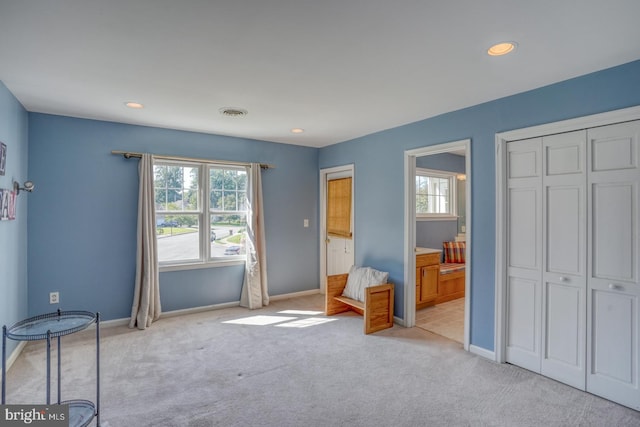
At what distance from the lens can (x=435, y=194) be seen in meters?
5.90

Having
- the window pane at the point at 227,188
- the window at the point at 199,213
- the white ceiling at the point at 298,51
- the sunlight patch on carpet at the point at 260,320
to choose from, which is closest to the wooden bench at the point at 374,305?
the sunlight patch on carpet at the point at 260,320

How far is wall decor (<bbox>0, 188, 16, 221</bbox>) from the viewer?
2.67 meters

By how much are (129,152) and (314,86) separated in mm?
2597

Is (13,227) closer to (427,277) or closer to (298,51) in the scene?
(298,51)

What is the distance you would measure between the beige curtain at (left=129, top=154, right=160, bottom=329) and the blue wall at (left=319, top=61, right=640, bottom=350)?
2.63 metres

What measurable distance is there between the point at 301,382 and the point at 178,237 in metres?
2.70

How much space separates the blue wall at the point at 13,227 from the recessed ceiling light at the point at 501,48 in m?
3.75

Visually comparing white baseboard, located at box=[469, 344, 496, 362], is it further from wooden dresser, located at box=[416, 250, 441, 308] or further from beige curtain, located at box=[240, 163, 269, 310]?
beige curtain, located at box=[240, 163, 269, 310]

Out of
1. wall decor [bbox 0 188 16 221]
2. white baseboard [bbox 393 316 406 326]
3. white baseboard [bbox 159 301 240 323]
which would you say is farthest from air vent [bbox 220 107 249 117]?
white baseboard [bbox 393 316 406 326]

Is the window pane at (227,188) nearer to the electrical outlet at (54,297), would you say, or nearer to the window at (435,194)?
the electrical outlet at (54,297)

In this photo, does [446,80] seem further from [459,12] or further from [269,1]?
[269,1]

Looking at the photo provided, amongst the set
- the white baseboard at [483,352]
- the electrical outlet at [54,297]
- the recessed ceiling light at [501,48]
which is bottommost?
the white baseboard at [483,352]

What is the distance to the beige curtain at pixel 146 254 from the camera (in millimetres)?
3957

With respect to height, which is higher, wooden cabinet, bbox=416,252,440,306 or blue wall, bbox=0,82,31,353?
blue wall, bbox=0,82,31,353
